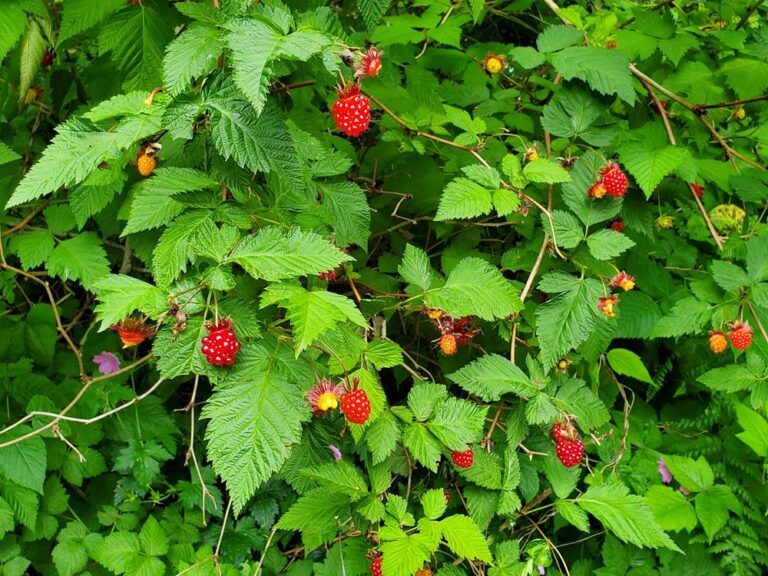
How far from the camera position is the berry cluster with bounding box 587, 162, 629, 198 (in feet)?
4.83

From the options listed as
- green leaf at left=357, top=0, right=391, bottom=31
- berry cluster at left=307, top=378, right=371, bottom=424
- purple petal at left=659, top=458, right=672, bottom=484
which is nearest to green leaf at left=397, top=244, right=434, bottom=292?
berry cluster at left=307, top=378, right=371, bottom=424

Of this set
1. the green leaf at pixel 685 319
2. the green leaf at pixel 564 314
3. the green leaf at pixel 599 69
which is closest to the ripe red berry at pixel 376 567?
the green leaf at pixel 564 314

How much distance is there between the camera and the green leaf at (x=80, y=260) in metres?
1.52

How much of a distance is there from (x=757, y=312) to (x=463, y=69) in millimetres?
1088

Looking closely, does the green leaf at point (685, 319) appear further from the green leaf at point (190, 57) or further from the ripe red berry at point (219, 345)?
the green leaf at point (190, 57)

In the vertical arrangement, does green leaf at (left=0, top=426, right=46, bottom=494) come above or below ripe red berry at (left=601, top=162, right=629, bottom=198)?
below

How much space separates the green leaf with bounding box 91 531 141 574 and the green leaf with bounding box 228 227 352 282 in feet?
3.32

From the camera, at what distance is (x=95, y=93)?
59.1 inches

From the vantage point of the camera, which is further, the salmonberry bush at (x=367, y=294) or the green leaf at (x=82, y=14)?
the green leaf at (x=82, y=14)

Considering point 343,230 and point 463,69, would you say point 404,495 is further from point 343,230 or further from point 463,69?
point 463,69

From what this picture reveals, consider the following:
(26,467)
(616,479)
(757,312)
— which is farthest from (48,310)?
(757,312)

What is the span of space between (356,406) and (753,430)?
1356mm

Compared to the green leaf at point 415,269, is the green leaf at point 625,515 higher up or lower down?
lower down

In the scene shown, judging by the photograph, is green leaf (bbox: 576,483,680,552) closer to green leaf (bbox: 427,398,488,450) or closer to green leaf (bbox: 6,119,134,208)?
green leaf (bbox: 427,398,488,450)
